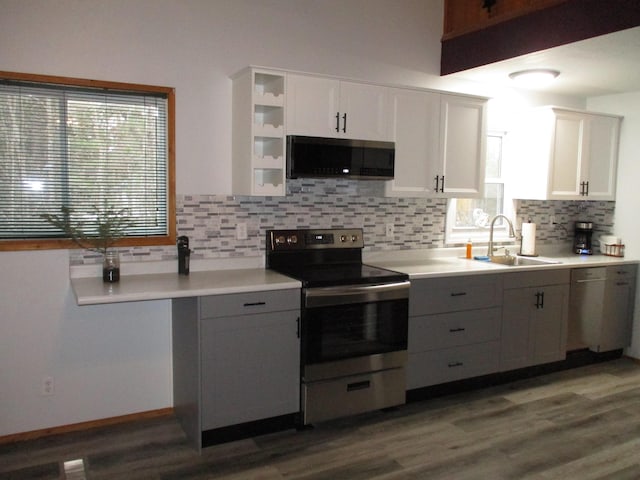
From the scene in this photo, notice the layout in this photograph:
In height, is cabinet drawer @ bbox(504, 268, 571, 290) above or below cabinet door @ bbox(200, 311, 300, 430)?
above

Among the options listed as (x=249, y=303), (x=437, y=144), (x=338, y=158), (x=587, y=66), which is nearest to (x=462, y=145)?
(x=437, y=144)

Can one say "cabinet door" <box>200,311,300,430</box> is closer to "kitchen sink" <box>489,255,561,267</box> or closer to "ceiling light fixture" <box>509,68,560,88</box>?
"kitchen sink" <box>489,255,561,267</box>

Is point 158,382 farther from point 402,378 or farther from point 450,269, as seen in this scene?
point 450,269

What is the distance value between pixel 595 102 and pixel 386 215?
2526 mm

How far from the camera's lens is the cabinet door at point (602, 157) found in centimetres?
465

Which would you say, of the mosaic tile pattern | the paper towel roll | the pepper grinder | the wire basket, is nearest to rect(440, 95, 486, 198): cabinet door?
the paper towel roll

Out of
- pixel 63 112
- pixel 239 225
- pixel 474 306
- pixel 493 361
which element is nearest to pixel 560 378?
pixel 493 361

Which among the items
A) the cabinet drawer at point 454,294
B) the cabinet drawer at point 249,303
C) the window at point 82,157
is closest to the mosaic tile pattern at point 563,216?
the cabinet drawer at point 454,294

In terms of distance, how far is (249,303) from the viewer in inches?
113

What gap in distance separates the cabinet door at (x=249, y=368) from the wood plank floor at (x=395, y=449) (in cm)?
20

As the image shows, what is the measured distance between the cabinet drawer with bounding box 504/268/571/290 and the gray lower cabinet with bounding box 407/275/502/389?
0.35 ft

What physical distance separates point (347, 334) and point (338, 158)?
1092mm

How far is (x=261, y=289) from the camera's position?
9.46 ft

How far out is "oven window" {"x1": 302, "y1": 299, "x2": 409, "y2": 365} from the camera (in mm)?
3029
